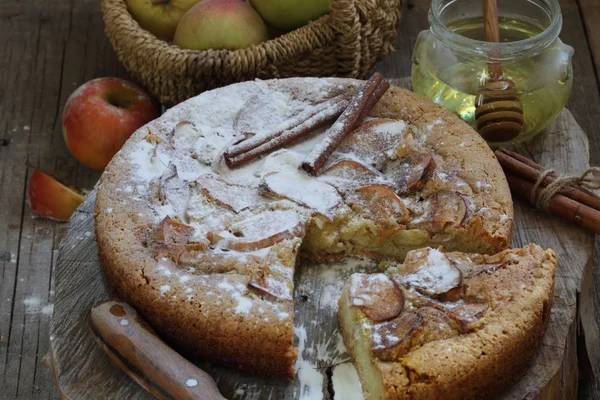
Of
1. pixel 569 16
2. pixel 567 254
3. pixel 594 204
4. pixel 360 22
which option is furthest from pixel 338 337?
pixel 569 16

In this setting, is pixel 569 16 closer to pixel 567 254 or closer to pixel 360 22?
pixel 360 22

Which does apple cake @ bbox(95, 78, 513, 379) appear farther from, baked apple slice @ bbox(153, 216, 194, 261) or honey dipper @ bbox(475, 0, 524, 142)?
honey dipper @ bbox(475, 0, 524, 142)

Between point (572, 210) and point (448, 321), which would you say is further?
point (572, 210)

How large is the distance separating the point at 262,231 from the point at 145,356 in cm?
58

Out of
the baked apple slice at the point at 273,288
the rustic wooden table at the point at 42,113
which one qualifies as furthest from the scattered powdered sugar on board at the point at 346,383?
the rustic wooden table at the point at 42,113

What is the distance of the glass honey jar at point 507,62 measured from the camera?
350 cm

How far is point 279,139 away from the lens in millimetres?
3281

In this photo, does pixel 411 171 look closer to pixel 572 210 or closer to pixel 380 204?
pixel 380 204

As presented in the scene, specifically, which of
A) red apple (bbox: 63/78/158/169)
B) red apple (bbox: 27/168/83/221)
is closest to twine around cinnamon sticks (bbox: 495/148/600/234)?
red apple (bbox: 63/78/158/169)

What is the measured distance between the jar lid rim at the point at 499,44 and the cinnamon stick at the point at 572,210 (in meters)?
0.53

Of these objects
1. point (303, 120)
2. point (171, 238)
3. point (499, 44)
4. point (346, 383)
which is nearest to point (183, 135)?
point (303, 120)

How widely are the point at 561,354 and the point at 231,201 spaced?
47.9 inches

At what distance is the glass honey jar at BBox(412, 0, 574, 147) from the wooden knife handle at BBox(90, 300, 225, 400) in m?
1.67

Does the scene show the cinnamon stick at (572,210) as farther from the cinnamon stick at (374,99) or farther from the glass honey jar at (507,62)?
the cinnamon stick at (374,99)
